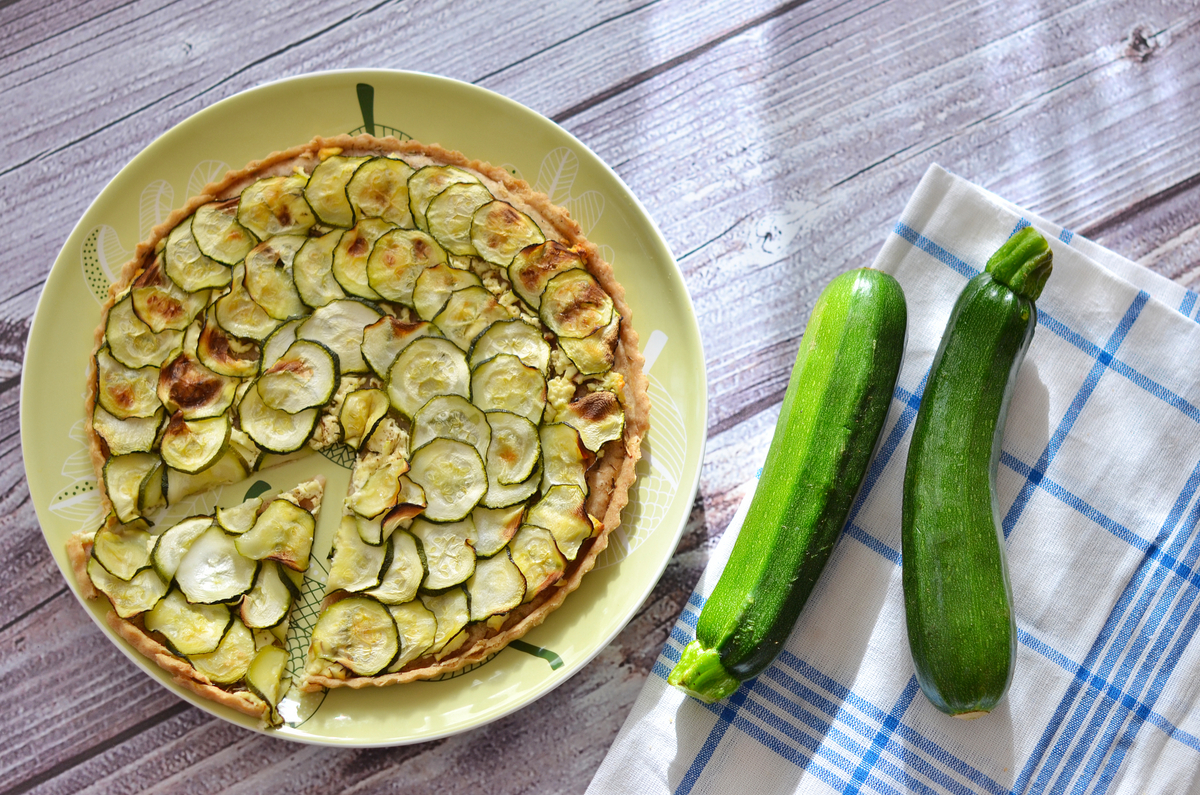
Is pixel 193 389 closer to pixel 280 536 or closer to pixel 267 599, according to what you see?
pixel 280 536

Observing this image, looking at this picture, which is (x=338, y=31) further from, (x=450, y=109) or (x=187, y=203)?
(x=187, y=203)

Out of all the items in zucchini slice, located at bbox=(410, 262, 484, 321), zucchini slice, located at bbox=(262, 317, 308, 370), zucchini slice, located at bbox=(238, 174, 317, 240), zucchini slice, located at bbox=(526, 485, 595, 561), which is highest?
zucchini slice, located at bbox=(238, 174, 317, 240)

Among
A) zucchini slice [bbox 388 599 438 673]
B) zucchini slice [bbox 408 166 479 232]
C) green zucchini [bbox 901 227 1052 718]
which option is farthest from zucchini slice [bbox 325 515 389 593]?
green zucchini [bbox 901 227 1052 718]

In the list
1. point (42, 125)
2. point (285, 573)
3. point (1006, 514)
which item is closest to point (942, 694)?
point (1006, 514)

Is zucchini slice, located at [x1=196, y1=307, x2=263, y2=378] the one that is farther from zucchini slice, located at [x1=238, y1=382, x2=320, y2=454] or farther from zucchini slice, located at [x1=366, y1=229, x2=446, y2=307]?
zucchini slice, located at [x1=366, y1=229, x2=446, y2=307]

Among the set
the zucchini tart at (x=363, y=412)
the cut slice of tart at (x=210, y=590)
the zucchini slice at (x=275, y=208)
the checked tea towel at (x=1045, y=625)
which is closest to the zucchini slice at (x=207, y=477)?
the zucchini tart at (x=363, y=412)

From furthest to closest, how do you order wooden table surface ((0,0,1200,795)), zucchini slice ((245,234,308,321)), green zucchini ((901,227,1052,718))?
1. wooden table surface ((0,0,1200,795))
2. zucchini slice ((245,234,308,321))
3. green zucchini ((901,227,1052,718))

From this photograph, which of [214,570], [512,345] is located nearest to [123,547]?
[214,570]
